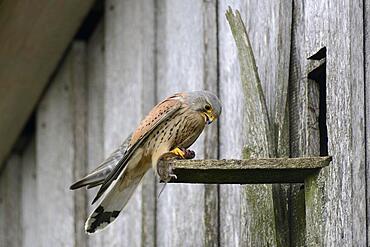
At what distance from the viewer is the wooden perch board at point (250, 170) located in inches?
136

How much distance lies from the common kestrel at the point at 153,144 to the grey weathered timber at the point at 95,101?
37.6 inches

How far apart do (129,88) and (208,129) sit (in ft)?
2.39

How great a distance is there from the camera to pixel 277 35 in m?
3.97

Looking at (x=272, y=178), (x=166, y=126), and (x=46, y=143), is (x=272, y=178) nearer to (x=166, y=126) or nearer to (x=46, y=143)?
(x=166, y=126)

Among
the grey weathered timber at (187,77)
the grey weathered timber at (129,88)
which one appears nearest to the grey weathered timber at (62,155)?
the grey weathered timber at (129,88)

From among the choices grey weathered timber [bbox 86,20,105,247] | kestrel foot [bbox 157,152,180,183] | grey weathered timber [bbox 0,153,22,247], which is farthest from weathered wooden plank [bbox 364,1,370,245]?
grey weathered timber [bbox 0,153,22,247]

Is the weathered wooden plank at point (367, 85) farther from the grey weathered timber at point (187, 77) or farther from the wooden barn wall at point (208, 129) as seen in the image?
the grey weathered timber at point (187, 77)

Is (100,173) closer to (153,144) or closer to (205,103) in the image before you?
(153,144)

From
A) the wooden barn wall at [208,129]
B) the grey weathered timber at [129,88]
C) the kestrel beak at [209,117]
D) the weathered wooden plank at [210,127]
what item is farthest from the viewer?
the grey weathered timber at [129,88]

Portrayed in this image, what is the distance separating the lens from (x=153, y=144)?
13.9 ft

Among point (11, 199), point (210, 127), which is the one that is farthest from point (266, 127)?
point (11, 199)

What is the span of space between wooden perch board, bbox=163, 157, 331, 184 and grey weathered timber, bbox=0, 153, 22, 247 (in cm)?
258

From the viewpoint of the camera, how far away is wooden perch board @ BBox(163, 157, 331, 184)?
345cm

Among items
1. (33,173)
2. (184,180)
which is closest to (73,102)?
(33,173)
